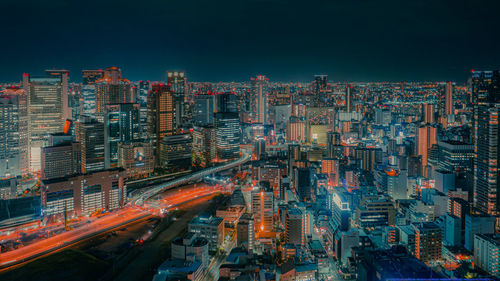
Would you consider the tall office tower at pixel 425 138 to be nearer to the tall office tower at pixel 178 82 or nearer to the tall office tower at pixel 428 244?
the tall office tower at pixel 428 244

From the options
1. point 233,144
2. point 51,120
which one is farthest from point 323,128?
point 51,120

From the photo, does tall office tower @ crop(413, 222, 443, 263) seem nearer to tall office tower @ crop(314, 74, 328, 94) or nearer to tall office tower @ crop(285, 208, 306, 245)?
tall office tower @ crop(285, 208, 306, 245)

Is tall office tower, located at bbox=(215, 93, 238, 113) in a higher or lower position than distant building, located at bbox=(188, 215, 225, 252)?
higher

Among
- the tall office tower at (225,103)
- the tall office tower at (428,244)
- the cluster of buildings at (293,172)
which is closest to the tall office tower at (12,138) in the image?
the cluster of buildings at (293,172)

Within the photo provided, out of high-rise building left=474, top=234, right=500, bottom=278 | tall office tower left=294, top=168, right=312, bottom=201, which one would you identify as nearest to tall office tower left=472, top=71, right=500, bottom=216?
high-rise building left=474, top=234, right=500, bottom=278

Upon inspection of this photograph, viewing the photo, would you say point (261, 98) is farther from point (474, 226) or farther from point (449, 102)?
point (474, 226)

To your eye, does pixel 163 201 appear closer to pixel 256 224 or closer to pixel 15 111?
pixel 256 224
